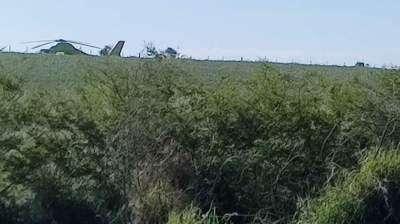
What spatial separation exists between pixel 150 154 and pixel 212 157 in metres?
0.85

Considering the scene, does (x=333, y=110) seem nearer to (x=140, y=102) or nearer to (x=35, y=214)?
(x=140, y=102)

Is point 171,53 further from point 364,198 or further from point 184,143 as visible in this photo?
point 364,198

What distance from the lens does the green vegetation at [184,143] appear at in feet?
35.3

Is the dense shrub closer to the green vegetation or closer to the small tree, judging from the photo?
the green vegetation

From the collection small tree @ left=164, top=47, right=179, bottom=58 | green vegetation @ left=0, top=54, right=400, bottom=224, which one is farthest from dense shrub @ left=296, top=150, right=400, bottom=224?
small tree @ left=164, top=47, right=179, bottom=58

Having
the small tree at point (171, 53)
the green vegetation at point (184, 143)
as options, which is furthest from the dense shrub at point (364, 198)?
the small tree at point (171, 53)

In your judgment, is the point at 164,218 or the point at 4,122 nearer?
the point at 164,218

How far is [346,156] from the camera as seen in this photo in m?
11.2

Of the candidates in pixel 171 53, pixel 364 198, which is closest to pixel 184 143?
pixel 171 53

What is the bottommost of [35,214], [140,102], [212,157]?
[35,214]

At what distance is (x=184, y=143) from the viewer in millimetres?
11133

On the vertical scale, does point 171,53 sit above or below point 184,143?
above

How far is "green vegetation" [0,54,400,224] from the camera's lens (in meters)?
10.8

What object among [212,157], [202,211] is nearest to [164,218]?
[202,211]
